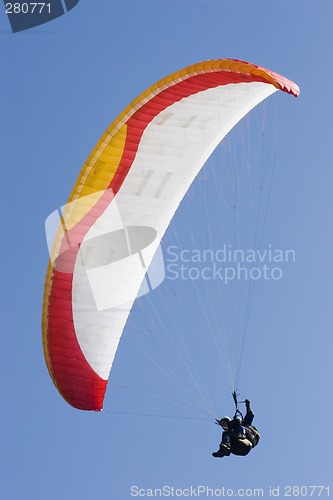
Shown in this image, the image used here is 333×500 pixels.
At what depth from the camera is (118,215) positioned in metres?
20.3

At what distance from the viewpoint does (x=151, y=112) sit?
A: 20.3m

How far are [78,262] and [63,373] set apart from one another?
1961mm

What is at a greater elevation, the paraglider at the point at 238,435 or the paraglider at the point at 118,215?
the paraglider at the point at 118,215

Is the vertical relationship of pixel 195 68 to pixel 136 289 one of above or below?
above

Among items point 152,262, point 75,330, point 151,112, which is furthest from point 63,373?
point 151,112

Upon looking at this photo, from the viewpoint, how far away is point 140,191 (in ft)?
66.9

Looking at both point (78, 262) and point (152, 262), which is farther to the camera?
point (152, 262)

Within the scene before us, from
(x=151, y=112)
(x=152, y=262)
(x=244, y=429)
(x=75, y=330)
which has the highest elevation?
(x=151, y=112)

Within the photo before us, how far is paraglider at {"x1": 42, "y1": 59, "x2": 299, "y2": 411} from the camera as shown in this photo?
20.0m

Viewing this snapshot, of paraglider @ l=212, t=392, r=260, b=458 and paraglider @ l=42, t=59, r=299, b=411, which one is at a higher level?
paraglider @ l=42, t=59, r=299, b=411

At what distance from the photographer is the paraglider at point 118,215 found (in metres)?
20.0

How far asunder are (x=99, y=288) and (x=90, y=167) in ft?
6.54

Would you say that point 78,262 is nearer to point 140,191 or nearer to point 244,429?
point 140,191

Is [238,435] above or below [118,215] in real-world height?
below
